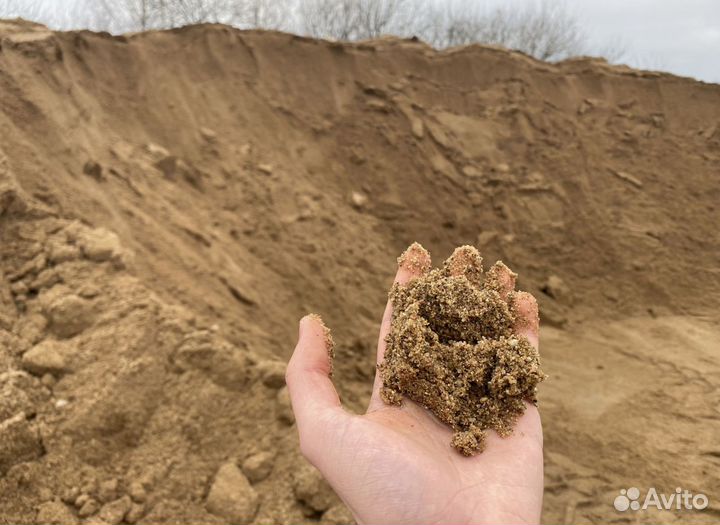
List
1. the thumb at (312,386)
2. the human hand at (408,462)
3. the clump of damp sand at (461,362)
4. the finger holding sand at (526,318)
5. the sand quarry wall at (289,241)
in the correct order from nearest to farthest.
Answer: the human hand at (408,462) < the thumb at (312,386) < the clump of damp sand at (461,362) < the finger holding sand at (526,318) < the sand quarry wall at (289,241)

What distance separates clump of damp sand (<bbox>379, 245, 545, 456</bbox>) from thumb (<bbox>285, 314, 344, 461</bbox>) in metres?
0.23

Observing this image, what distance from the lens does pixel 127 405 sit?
8.32ft

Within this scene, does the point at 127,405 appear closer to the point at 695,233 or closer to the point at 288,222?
the point at 288,222

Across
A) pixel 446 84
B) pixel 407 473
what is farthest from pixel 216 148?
pixel 407 473

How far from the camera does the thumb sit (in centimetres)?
181

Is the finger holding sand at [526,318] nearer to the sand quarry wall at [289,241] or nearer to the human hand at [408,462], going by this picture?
the human hand at [408,462]

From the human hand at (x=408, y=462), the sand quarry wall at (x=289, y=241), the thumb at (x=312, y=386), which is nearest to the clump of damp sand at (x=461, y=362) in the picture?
the human hand at (x=408, y=462)

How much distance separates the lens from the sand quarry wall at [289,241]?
8.29 feet

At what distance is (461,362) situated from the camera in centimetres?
199

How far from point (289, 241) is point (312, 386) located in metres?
2.59

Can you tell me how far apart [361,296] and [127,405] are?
213cm

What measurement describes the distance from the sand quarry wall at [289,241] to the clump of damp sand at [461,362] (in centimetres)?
95

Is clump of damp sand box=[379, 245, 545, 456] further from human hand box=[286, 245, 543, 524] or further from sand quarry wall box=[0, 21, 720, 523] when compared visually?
sand quarry wall box=[0, 21, 720, 523]

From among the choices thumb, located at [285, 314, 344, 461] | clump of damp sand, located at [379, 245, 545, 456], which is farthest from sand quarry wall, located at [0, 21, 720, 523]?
clump of damp sand, located at [379, 245, 545, 456]
